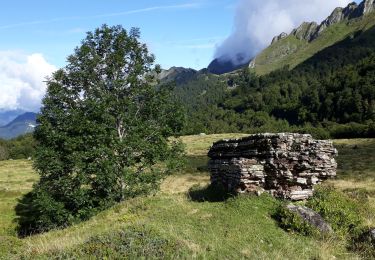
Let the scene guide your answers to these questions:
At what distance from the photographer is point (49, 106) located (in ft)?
103

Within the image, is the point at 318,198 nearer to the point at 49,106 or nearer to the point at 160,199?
the point at 160,199

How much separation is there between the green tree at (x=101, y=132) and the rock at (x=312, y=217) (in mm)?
13746

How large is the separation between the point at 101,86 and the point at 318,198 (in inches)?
750

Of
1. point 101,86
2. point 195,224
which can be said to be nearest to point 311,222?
point 195,224

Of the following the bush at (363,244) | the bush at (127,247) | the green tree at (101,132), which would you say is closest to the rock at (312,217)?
the bush at (363,244)

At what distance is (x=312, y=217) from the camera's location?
18812 millimetres

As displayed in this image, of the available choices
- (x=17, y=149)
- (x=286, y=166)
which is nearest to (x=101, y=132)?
(x=286, y=166)

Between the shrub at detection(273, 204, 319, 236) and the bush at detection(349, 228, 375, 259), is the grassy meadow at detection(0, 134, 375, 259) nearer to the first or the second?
the shrub at detection(273, 204, 319, 236)

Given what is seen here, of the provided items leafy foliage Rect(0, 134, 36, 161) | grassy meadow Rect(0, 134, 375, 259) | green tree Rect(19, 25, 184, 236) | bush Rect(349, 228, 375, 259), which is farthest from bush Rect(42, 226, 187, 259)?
leafy foliage Rect(0, 134, 36, 161)

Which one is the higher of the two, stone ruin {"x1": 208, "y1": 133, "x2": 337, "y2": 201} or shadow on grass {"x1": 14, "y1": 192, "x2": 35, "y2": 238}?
stone ruin {"x1": 208, "y1": 133, "x2": 337, "y2": 201}

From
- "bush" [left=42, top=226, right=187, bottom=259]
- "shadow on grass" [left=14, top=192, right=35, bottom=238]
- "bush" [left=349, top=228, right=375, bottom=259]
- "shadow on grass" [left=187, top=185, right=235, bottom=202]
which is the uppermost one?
"bush" [left=42, top=226, right=187, bottom=259]

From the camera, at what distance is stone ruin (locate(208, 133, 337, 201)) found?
856 inches

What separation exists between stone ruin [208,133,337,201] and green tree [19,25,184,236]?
1057 centimetres

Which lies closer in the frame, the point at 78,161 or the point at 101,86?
the point at 78,161
